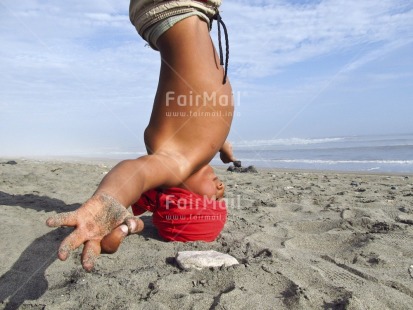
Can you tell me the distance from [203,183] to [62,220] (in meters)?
1.46

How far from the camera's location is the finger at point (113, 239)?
46.6 inches

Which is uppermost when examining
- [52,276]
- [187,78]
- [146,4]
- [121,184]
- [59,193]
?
[146,4]

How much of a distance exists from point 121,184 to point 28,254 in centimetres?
121

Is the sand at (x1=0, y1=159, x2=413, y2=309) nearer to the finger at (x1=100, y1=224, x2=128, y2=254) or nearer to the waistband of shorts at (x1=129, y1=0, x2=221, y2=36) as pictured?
the finger at (x1=100, y1=224, x2=128, y2=254)

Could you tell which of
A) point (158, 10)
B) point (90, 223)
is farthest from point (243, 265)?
point (158, 10)

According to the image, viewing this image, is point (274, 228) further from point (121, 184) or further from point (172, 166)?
point (121, 184)

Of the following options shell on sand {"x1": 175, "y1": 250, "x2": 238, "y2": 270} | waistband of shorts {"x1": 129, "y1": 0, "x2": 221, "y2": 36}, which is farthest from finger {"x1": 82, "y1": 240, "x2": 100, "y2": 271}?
waistband of shorts {"x1": 129, "y1": 0, "x2": 221, "y2": 36}

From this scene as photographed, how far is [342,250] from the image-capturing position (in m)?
2.35

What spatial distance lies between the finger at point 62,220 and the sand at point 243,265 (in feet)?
2.18

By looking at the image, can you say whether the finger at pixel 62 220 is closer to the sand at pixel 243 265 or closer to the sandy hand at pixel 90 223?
the sandy hand at pixel 90 223

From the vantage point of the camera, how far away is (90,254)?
113cm

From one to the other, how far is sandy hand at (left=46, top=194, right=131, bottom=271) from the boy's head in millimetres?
1100

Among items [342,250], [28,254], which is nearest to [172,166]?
[28,254]

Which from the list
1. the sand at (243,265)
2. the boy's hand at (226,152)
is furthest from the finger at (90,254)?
the boy's hand at (226,152)
